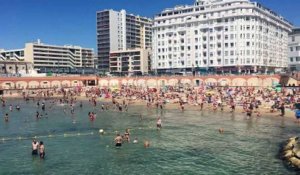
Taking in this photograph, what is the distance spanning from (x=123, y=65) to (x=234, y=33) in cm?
6736

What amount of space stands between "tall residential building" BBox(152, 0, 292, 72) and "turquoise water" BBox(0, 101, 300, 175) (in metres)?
62.6

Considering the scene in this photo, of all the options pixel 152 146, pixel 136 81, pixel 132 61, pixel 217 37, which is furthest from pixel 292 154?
pixel 132 61

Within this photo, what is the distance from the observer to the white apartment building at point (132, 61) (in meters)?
168

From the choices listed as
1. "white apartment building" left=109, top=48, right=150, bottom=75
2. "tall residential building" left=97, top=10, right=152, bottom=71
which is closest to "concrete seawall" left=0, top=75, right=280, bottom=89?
"white apartment building" left=109, top=48, right=150, bottom=75

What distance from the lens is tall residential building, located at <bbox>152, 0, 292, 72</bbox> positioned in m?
119

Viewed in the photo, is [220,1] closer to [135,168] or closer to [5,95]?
[5,95]

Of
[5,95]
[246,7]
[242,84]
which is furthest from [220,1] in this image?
[5,95]

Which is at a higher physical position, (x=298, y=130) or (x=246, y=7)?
(x=246, y=7)

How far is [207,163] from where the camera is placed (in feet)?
109

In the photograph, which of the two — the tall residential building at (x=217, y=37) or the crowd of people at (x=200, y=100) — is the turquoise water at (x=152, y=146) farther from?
the tall residential building at (x=217, y=37)

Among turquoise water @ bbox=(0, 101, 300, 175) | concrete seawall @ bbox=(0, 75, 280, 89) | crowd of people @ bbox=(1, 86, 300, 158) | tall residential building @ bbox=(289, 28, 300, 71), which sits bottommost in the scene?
turquoise water @ bbox=(0, 101, 300, 175)

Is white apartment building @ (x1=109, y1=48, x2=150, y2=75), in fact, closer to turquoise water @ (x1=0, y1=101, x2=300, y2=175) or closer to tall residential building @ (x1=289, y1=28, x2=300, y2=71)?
tall residential building @ (x1=289, y1=28, x2=300, y2=71)

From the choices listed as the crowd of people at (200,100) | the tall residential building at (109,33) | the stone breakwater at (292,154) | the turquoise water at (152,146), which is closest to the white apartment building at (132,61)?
the tall residential building at (109,33)

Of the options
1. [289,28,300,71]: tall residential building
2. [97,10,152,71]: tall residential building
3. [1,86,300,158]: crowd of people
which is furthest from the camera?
[97,10,152,71]: tall residential building
